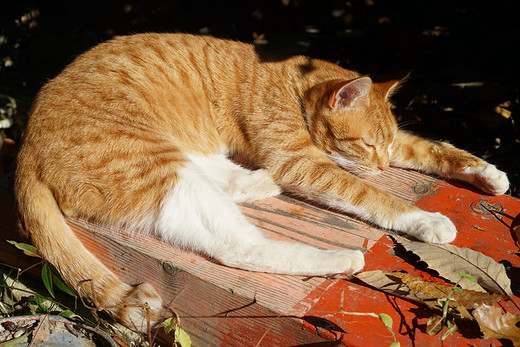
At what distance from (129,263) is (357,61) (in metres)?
3.16

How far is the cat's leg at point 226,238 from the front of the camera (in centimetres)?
213

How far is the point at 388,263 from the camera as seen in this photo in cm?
221

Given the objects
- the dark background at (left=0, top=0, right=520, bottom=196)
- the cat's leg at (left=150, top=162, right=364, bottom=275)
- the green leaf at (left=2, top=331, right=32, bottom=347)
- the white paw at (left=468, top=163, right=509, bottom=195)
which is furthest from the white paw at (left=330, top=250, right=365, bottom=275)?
the dark background at (left=0, top=0, right=520, bottom=196)

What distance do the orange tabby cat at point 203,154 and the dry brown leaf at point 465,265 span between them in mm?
88

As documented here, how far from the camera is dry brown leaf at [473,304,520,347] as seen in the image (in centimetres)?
A: 177

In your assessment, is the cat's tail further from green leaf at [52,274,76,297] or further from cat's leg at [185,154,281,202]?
cat's leg at [185,154,281,202]

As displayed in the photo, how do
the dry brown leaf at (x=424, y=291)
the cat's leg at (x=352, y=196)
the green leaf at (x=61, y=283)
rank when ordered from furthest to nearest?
the cat's leg at (x=352, y=196), the green leaf at (x=61, y=283), the dry brown leaf at (x=424, y=291)

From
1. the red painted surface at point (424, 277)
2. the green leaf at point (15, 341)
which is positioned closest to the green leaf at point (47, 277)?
the green leaf at point (15, 341)

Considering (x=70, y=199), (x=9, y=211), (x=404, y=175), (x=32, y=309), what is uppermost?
(x=70, y=199)

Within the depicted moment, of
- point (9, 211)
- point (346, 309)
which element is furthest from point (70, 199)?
point (346, 309)

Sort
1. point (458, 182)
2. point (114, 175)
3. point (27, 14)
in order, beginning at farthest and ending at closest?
point (27, 14) < point (458, 182) < point (114, 175)

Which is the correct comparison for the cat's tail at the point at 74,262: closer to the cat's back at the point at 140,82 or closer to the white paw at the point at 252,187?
the cat's back at the point at 140,82

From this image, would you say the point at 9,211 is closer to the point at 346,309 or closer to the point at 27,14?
the point at 346,309

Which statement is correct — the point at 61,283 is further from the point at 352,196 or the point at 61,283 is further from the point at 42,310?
the point at 352,196
